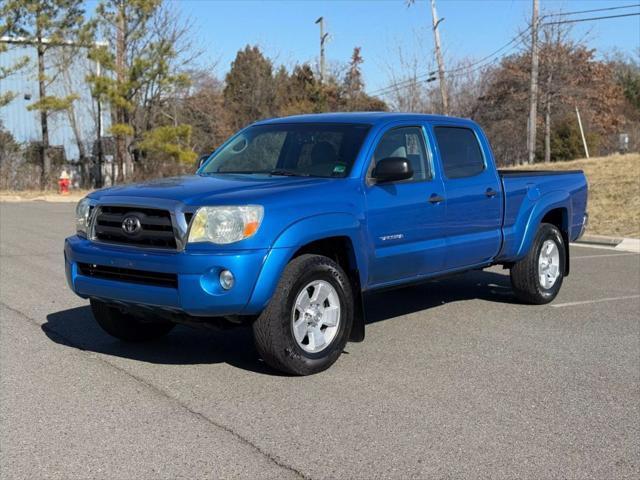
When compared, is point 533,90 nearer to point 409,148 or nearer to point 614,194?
point 614,194

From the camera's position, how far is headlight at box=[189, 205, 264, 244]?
16.9ft

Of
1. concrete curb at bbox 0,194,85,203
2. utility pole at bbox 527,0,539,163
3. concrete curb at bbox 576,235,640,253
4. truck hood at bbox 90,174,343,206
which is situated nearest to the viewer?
truck hood at bbox 90,174,343,206

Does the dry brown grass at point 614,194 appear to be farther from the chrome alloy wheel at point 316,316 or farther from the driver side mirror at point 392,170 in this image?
the chrome alloy wheel at point 316,316

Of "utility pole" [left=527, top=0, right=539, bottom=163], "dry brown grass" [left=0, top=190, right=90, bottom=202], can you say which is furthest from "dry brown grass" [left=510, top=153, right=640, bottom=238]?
"dry brown grass" [left=0, top=190, right=90, bottom=202]

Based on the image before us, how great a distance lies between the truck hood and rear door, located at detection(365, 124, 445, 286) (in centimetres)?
49

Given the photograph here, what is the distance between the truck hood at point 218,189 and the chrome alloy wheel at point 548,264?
11.1ft

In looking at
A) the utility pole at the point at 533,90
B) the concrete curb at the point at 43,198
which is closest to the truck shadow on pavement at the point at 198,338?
the utility pole at the point at 533,90

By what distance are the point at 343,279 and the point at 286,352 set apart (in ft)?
2.48

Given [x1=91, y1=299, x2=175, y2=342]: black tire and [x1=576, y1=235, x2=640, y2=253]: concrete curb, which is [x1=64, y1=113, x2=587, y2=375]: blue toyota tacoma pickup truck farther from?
[x1=576, y1=235, x2=640, y2=253]: concrete curb

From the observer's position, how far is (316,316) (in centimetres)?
564

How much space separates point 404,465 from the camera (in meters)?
3.97

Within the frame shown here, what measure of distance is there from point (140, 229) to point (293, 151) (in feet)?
5.71

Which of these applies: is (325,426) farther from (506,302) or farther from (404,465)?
(506,302)

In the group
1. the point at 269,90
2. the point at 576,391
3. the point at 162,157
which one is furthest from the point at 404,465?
the point at 269,90
